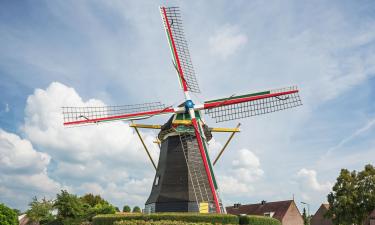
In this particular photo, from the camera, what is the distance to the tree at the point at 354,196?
36.2 metres

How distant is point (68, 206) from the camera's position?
39.1m

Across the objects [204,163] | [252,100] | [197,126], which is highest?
[252,100]

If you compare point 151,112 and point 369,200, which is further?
point 369,200

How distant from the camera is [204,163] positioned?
26.1 meters

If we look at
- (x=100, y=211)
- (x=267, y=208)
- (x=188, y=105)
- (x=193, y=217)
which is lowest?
(x=267, y=208)

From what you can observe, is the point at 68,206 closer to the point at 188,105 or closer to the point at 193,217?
the point at 188,105

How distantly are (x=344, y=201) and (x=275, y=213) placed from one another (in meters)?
12.7

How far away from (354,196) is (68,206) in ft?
89.2

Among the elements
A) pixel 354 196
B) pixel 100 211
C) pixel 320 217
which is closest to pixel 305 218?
pixel 320 217

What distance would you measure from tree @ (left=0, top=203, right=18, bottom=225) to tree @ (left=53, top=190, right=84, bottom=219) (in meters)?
4.11

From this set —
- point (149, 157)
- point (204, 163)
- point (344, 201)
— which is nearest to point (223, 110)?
point (204, 163)

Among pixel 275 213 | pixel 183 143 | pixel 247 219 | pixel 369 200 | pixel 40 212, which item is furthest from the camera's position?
pixel 40 212

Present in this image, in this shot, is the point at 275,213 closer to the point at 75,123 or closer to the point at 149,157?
the point at 149,157

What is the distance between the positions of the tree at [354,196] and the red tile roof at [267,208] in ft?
32.0
